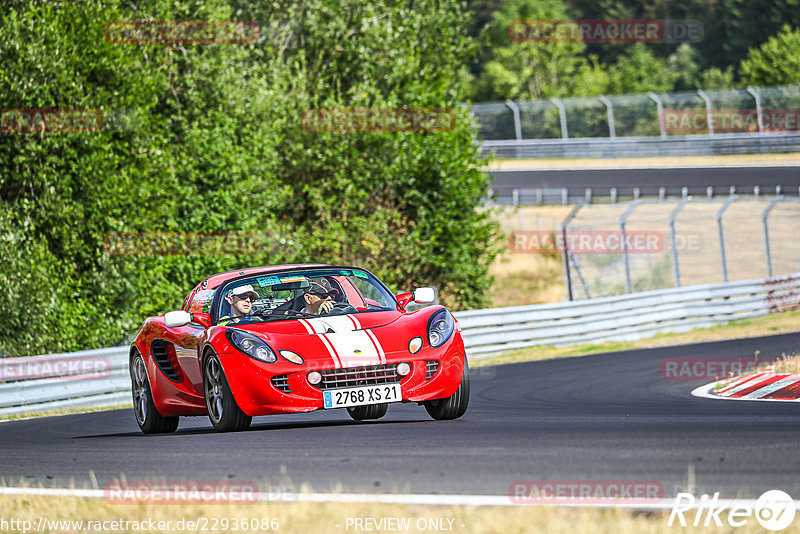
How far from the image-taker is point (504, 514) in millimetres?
4863

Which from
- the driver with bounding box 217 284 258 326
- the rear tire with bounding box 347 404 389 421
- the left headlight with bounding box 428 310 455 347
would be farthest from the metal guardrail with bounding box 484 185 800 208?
the left headlight with bounding box 428 310 455 347

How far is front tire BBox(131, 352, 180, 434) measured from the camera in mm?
9977

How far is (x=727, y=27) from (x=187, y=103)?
69.7 metres

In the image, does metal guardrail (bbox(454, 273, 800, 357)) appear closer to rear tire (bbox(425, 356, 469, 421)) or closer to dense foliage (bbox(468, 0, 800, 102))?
rear tire (bbox(425, 356, 469, 421))

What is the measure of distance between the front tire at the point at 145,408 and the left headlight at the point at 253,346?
1.88 metres

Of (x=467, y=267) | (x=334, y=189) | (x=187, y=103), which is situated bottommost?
(x=467, y=267)

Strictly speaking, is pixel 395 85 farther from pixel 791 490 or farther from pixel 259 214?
pixel 791 490

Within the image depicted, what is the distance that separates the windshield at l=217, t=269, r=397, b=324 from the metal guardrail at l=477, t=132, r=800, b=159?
39.7 meters

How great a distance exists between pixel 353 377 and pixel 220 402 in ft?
3.71

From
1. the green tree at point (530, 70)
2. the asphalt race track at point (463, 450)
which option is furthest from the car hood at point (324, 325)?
the green tree at point (530, 70)

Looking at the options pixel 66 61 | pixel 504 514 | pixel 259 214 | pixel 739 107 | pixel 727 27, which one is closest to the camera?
pixel 504 514

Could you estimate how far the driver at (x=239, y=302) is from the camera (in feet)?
29.7

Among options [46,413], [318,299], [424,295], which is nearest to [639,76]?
[46,413]

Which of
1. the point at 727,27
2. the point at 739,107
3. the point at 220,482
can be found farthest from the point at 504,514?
the point at 727,27
